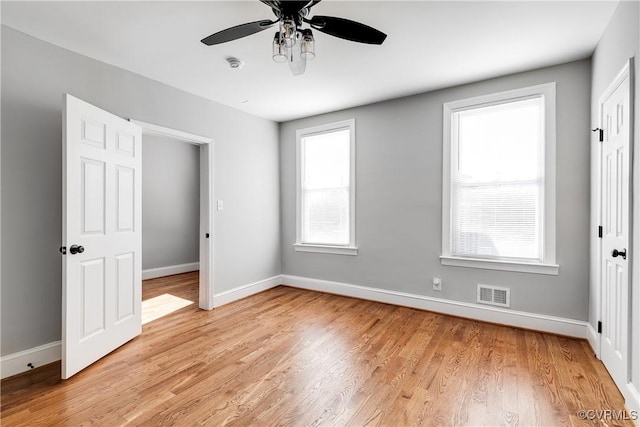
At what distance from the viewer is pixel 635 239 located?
1770 millimetres

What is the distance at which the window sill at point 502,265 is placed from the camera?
2909 millimetres

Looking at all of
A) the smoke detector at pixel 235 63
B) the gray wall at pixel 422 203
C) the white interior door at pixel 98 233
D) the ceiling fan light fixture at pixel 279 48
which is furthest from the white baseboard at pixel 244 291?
the ceiling fan light fixture at pixel 279 48

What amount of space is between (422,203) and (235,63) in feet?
8.24

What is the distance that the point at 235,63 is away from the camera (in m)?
2.76

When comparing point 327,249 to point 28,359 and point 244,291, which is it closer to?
point 244,291

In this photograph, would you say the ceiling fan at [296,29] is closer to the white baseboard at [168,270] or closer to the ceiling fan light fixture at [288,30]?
the ceiling fan light fixture at [288,30]

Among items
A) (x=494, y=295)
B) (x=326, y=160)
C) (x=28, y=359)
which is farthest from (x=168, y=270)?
(x=494, y=295)

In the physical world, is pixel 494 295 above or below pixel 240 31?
below

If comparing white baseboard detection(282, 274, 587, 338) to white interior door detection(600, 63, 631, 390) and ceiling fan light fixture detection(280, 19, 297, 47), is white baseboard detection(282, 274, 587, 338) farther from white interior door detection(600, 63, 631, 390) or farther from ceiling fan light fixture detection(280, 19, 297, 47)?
ceiling fan light fixture detection(280, 19, 297, 47)

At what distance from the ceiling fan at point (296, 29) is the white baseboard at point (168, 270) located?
4781 millimetres

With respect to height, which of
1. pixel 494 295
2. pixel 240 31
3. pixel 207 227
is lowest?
pixel 494 295

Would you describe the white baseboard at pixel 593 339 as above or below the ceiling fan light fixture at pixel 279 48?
below

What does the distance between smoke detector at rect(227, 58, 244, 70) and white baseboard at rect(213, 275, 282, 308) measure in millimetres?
2635

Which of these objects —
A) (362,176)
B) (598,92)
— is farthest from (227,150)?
(598,92)
